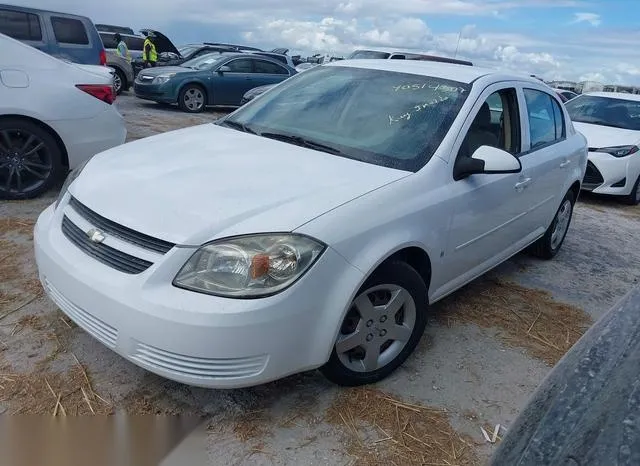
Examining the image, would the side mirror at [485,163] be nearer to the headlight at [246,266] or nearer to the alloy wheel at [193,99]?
the headlight at [246,266]

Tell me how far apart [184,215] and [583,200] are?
751 centimetres

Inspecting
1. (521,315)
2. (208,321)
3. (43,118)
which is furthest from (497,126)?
(43,118)

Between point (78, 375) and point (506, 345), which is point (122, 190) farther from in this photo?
point (506, 345)

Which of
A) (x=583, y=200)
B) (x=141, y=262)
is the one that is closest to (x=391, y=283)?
(x=141, y=262)

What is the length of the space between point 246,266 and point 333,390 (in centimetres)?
91

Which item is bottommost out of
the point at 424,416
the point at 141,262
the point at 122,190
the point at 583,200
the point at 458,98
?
the point at 583,200

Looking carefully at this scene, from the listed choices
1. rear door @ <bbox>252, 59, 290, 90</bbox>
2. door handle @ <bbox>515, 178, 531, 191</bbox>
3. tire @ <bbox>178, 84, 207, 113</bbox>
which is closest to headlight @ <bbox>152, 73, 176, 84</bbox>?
tire @ <bbox>178, 84, 207, 113</bbox>

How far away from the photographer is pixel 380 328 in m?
2.86

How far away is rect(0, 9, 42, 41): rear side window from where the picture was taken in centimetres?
899

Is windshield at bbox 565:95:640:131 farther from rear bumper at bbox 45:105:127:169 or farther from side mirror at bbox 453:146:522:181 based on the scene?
rear bumper at bbox 45:105:127:169

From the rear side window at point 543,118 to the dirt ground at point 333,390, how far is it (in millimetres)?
1274

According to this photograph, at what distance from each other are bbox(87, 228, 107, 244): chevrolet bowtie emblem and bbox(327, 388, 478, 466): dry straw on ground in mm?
1301

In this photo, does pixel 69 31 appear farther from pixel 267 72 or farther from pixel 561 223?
pixel 561 223

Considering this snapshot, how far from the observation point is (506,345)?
3545 millimetres
